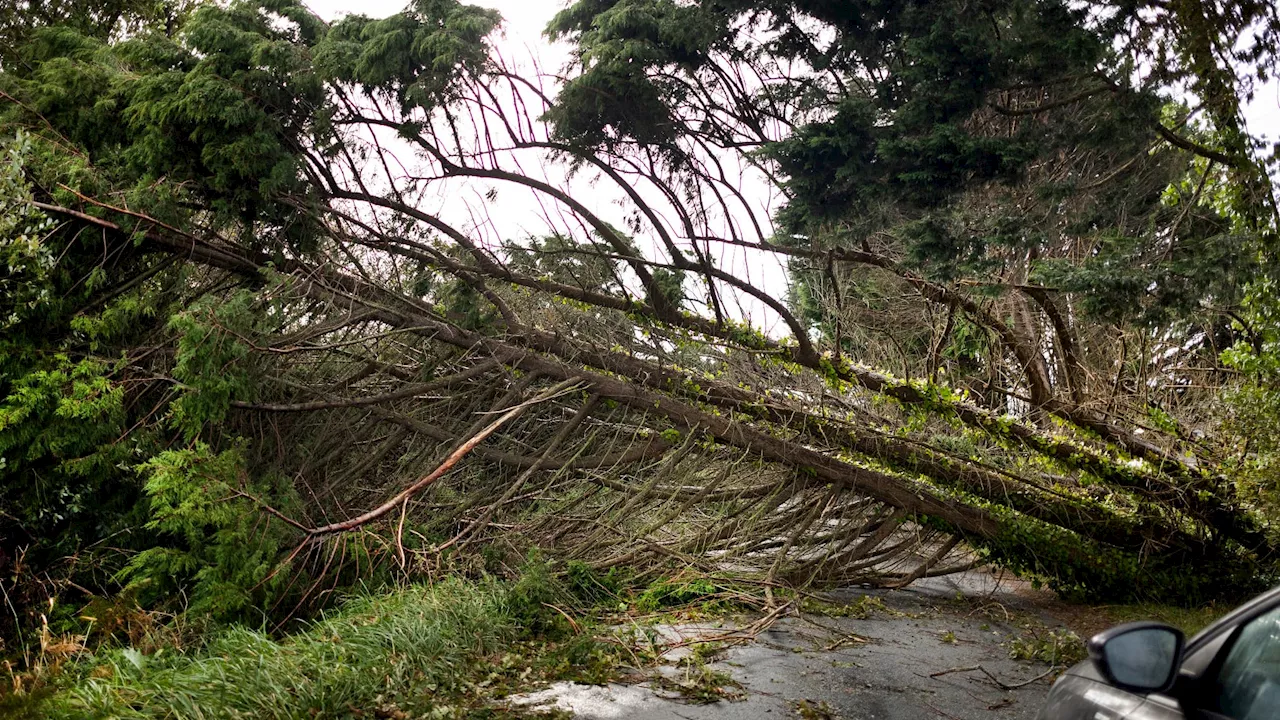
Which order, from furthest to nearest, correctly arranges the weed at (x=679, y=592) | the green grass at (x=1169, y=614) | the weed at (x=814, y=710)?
the green grass at (x=1169, y=614) < the weed at (x=679, y=592) < the weed at (x=814, y=710)

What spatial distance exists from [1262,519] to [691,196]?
6.27 meters

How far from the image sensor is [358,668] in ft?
16.6

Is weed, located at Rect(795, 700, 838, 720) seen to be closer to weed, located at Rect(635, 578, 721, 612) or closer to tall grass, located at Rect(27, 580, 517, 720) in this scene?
tall grass, located at Rect(27, 580, 517, 720)

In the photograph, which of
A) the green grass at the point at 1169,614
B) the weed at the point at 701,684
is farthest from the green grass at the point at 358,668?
the green grass at the point at 1169,614

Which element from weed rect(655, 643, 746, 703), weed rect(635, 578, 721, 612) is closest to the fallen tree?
weed rect(635, 578, 721, 612)

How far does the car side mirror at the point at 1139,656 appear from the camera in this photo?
180cm

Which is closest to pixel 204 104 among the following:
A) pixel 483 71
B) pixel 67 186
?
pixel 67 186

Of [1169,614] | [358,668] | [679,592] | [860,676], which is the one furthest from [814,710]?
[1169,614]

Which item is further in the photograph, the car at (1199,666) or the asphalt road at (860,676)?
the asphalt road at (860,676)

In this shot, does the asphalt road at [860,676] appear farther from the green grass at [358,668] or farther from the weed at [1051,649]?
the green grass at [358,668]

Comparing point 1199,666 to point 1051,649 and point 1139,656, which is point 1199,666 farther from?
point 1051,649

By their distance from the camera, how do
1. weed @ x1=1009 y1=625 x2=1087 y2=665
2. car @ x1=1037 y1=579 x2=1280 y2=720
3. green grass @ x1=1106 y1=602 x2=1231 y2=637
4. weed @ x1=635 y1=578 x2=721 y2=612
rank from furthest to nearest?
green grass @ x1=1106 y1=602 x2=1231 y2=637 < weed @ x1=635 y1=578 x2=721 y2=612 < weed @ x1=1009 y1=625 x2=1087 y2=665 < car @ x1=1037 y1=579 x2=1280 y2=720

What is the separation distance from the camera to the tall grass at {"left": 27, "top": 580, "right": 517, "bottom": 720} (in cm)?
436

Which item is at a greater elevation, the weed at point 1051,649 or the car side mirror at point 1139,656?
the car side mirror at point 1139,656
